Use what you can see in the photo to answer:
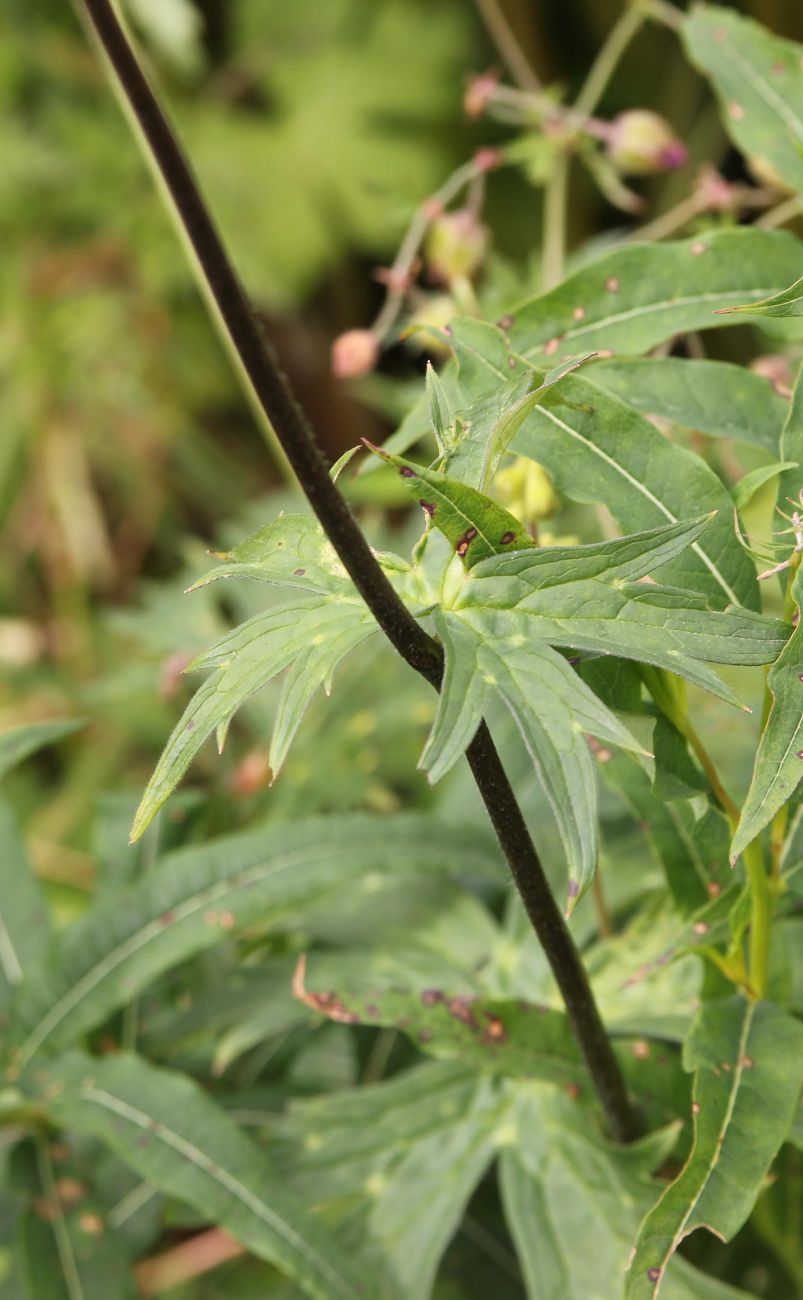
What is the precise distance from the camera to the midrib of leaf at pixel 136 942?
26.0 inches

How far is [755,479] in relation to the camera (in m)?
0.44

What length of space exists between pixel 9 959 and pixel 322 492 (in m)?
0.48

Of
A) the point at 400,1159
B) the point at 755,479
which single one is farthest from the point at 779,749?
the point at 400,1159

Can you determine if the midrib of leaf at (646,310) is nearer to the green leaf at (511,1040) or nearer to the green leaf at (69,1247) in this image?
the green leaf at (511,1040)

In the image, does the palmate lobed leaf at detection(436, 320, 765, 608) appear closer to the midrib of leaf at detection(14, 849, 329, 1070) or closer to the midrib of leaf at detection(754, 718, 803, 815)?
the midrib of leaf at detection(754, 718, 803, 815)

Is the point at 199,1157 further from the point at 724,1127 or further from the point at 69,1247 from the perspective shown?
the point at 724,1127

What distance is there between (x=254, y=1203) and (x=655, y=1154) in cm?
19

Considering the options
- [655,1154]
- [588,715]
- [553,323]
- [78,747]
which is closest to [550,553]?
[588,715]

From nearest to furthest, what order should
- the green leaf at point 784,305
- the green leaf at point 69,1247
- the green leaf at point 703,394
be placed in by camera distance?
the green leaf at point 784,305
the green leaf at point 703,394
the green leaf at point 69,1247

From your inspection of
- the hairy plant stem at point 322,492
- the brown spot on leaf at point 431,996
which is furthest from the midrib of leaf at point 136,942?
the hairy plant stem at point 322,492

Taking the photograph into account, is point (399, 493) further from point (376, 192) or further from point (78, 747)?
point (376, 192)

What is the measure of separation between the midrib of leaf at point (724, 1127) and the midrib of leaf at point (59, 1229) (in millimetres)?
342

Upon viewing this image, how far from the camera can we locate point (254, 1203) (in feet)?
1.84

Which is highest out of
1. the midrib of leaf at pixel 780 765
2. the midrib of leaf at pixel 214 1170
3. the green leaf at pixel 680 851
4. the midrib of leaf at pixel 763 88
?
the midrib of leaf at pixel 763 88
